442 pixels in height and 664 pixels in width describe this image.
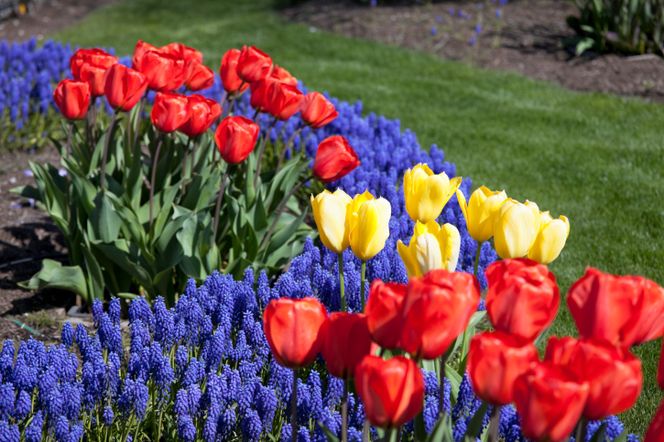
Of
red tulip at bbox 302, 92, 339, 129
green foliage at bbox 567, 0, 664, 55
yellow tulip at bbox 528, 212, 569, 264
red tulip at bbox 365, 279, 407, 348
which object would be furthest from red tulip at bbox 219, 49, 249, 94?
green foliage at bbox 567, 0, 664, 55

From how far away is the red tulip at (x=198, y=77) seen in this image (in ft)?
13.9

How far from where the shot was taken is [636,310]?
5.48 ft

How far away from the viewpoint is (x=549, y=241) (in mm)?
2266

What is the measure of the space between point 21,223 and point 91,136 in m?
1.09

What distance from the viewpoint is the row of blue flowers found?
264cm

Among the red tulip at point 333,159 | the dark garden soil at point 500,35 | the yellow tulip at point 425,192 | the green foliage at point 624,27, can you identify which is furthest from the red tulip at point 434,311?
the green foliage at point 624,27

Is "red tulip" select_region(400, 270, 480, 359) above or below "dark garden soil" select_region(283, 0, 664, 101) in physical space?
above

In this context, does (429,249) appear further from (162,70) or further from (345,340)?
(162,70)

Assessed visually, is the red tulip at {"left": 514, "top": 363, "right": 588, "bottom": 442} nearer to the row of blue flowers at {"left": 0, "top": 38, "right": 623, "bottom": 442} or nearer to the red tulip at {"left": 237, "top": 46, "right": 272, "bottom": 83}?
the row of blue flowers at {"left": 0, "top": 38, "right": 623, "bottom": 442}

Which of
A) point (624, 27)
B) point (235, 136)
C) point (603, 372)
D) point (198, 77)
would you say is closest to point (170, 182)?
point (198, 77)

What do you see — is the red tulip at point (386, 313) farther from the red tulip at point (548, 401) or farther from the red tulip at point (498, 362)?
the red tulip at point (548, 401)

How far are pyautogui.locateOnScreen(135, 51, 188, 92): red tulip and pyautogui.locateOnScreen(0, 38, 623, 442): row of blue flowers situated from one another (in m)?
0.92

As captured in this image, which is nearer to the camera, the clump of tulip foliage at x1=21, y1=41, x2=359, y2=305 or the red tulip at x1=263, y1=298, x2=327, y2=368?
the red tulip at x1=263, y1=298, x2=327, y2=368

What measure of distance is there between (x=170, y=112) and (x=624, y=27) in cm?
642
